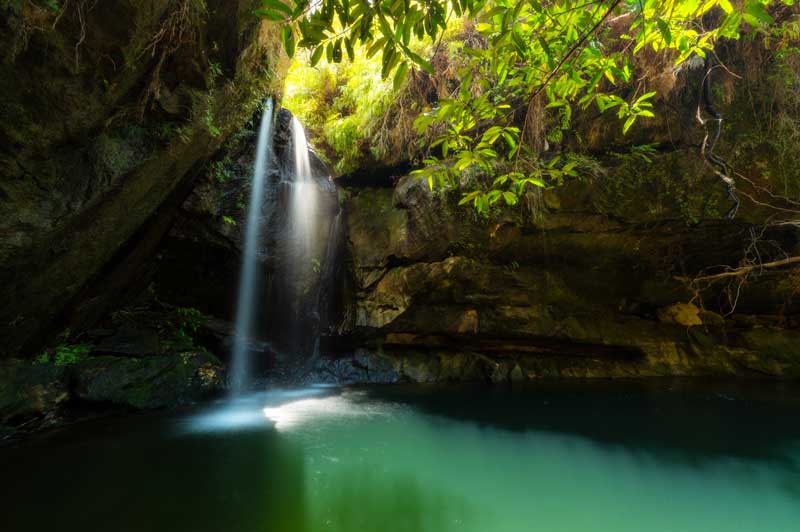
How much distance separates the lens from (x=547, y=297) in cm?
739

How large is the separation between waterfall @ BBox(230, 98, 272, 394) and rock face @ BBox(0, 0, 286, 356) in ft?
4.90

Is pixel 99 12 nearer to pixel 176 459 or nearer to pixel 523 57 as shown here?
pixel 523 57

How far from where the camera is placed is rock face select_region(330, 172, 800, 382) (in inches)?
264

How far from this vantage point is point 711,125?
5820 mm

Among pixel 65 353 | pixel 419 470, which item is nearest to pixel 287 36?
pixel 419 470

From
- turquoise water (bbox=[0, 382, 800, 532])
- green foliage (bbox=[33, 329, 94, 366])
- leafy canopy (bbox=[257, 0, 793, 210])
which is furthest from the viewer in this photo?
green foliage (bbox=[33, 329, 94, 366])

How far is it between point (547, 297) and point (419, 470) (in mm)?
5332

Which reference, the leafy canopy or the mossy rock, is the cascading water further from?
the leafy canopy

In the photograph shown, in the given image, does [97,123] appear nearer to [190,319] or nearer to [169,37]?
[169,37]

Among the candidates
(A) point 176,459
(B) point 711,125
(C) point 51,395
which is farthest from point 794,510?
(C) point 51,395

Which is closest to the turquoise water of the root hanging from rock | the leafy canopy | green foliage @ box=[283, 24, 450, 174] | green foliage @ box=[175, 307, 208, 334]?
green foliage @ box=[175, 307, 208, 334]

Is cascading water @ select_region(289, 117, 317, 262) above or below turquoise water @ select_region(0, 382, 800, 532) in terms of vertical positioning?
above

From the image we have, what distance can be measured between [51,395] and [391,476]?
14.8 ft

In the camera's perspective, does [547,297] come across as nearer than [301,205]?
No
